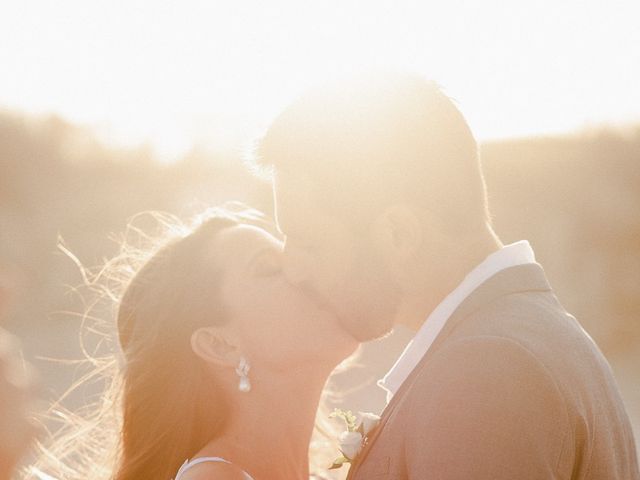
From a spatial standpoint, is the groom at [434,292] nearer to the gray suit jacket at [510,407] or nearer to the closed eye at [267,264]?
the gray suit jacket at [510,407]

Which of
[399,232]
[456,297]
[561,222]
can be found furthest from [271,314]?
[561,222]

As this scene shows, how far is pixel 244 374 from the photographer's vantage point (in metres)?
4.35

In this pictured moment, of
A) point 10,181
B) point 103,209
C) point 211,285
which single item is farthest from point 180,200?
point 211,285

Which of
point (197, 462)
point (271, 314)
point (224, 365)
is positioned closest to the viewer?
point (197, 462)

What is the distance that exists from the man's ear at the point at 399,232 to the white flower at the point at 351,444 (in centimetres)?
60

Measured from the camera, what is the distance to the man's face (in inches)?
145

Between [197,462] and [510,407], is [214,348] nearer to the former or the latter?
[197,462]

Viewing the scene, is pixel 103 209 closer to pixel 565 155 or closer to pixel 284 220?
pixel 565 155

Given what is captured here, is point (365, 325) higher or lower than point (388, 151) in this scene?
lower

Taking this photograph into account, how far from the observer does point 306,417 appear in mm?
4473

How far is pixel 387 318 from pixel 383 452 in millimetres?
832

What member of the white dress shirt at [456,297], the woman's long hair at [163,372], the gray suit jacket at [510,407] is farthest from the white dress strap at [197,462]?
the gray suit jacket at [510,407]

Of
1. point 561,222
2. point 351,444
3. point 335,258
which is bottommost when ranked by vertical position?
point 561,222

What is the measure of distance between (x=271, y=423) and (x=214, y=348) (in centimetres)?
39
